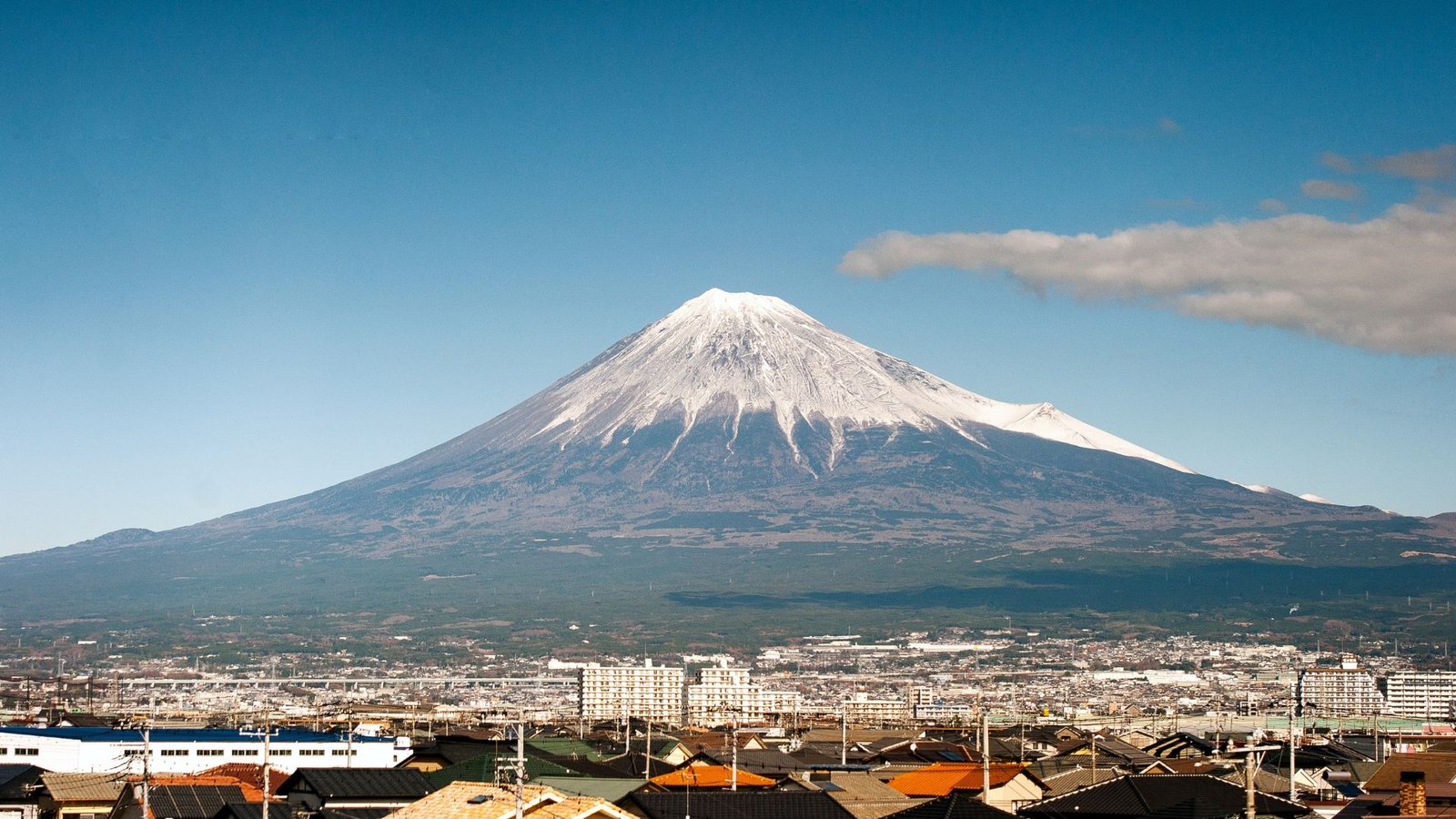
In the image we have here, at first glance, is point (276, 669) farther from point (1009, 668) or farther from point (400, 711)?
point (400, 711)

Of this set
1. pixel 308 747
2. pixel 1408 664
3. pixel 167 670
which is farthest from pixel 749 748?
pixel 1408 664

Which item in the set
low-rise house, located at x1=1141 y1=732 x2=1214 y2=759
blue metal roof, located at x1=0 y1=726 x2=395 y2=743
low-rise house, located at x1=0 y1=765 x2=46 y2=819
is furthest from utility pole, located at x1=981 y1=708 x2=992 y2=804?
blue metal roof, located at x1=0 y1=726 x2=395 y2=743

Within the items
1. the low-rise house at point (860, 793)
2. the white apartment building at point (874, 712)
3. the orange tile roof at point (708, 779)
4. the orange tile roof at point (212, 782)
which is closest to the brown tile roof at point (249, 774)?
the orange tile roof at point (212, 782)

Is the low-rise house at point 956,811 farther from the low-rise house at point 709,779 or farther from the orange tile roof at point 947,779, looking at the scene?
the orange tile roof at point 947,779

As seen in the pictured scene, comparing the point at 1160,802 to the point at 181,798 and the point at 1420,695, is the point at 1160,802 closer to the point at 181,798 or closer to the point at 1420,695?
the point at 181,798

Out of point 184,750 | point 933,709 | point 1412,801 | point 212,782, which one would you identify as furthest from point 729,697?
point 1412,801
